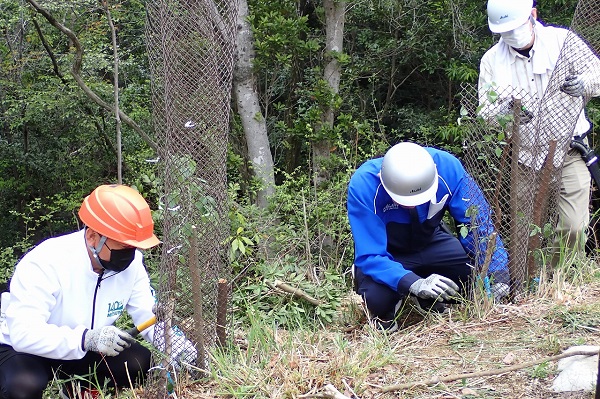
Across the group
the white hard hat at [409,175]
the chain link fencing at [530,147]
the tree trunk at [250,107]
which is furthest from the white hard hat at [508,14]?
the tree trunk at [250,107]

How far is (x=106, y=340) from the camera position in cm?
353

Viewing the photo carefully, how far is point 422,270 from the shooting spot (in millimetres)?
4605

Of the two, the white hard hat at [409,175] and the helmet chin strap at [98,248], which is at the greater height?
the white hard hat at [409,175]

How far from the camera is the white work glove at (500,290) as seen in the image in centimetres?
417

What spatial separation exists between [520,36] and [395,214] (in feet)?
4.51

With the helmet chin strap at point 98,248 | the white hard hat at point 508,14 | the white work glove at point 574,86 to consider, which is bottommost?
the helmet chin strap at point 98,248

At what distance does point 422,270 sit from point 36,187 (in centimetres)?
909

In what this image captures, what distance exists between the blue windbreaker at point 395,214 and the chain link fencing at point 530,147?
2.7 inches

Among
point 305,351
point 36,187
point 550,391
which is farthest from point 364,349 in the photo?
point 36,187

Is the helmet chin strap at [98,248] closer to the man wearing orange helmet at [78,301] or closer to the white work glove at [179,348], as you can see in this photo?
the man wearing orange helmet at [78,301]

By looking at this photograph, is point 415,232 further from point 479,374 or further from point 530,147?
point 479,374

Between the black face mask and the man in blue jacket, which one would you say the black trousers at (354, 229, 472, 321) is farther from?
the black face mask

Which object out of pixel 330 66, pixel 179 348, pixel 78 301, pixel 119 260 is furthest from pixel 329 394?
pixel 330 66

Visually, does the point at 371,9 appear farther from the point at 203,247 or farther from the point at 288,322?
the point at 203,247
